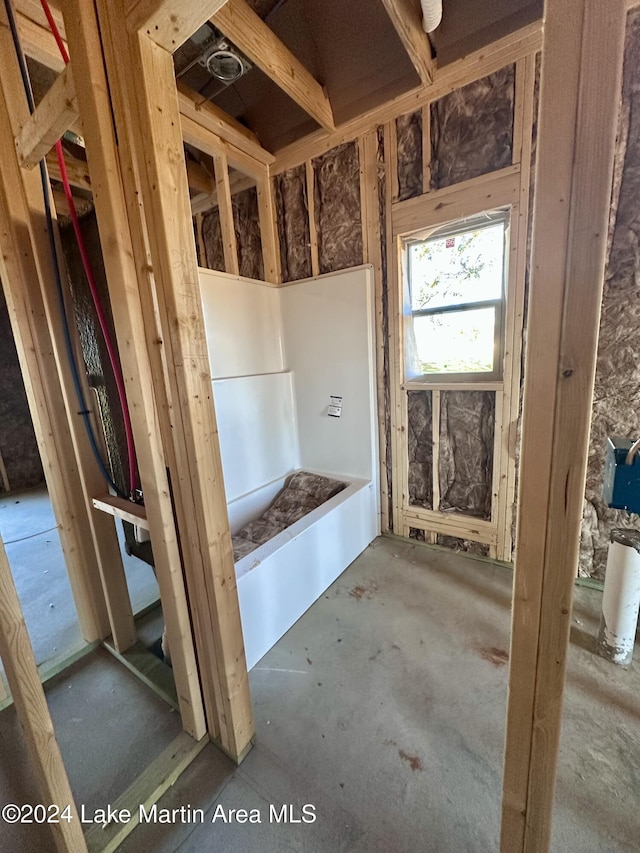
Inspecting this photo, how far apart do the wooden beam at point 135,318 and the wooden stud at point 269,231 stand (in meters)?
2.02

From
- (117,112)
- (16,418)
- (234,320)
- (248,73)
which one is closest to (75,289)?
(117,112)

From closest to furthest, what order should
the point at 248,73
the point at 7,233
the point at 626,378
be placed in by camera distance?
1. the point at 7,233
2. the point at 626,378
3. the point at 248,73

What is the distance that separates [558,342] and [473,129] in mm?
2302

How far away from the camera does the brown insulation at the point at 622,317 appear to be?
171 centimetres

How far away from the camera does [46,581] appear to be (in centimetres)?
244

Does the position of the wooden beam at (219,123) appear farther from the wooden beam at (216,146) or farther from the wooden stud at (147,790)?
the wooden stud at (147,790)

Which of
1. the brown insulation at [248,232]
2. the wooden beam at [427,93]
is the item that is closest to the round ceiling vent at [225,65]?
the wooden beam at [427,93]

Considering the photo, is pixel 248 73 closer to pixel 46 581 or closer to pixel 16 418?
pixel 46 581

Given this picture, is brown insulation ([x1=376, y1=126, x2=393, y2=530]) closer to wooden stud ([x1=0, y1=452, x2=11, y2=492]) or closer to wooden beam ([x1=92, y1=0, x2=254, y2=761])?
wooden beam ([x1=92, y1=0, x2=254, y2=761])

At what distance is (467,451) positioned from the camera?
248 centimetres

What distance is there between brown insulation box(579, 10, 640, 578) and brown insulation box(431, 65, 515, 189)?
53cm

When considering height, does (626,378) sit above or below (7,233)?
below

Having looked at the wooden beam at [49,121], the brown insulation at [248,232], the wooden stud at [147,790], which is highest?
the brown insulation at [248,232]

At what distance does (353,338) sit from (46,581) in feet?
9.42
